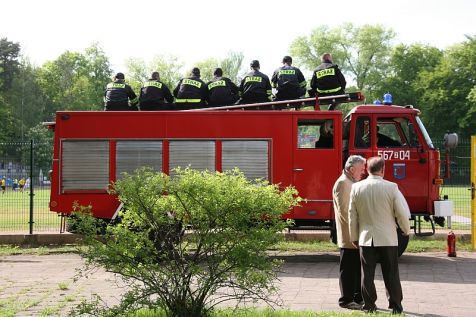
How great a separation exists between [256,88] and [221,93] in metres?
0.76

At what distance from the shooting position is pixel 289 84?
14180 mm

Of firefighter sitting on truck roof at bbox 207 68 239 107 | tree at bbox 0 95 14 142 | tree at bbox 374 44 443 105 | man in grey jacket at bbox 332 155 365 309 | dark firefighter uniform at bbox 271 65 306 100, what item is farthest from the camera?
tree at bbox 0 95 14 142

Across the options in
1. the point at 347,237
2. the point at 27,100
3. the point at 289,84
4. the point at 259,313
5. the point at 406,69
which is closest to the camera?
the point at 259,313

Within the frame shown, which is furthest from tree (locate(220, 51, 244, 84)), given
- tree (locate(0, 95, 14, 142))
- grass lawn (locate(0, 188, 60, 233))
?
grass lawn (locate(0, 188, 60, 233))

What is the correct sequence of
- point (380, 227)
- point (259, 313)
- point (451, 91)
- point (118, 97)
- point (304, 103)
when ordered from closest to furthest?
1. point (259, 313)
2. point (380, 227)
3. point (304, 103)
4. point (118, 97)
5. point (451, 91)

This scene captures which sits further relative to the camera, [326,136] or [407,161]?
[326,136]

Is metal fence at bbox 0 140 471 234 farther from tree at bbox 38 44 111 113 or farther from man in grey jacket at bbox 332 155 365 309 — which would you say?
tree at bbox 38 44 111 113

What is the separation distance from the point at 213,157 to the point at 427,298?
523 cm

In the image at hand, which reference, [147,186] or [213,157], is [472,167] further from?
[147,186]

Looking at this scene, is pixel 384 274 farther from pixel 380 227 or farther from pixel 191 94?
pixel 191 94

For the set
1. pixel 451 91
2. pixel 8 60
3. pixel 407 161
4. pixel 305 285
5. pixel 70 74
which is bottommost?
pixel 305 285

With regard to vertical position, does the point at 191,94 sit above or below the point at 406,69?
below

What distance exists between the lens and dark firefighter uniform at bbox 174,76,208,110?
14.5 meters

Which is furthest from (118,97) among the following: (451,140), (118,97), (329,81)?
(451,140)
